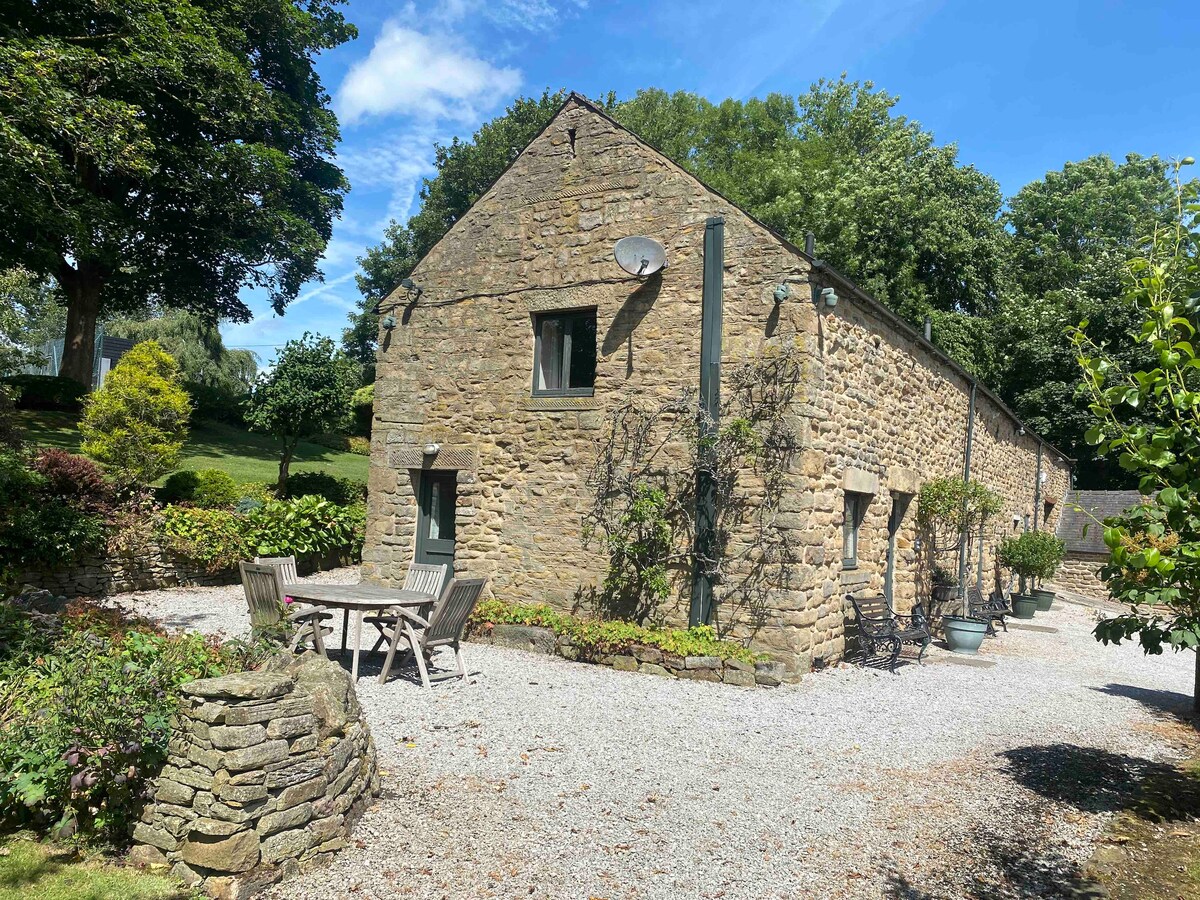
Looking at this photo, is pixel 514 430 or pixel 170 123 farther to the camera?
pixel 170 123

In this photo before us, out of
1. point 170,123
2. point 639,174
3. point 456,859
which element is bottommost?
point 456,859

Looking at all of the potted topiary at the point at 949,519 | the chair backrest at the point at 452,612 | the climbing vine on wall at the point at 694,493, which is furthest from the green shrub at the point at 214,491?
the potted topiary at the point at 949,519

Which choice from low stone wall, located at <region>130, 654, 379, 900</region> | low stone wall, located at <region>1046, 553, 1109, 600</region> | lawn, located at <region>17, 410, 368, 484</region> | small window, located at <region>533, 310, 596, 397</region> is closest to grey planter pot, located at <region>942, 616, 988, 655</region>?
small window, located at <region>533, 310, 596, 397</region>

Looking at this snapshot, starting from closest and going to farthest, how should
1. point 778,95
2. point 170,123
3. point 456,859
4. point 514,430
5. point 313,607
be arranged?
point 456,859 < point 313,607 < point 514,430 < point 170,123 < point 778,95

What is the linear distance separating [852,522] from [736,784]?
5.70m

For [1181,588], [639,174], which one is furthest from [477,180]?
[1181,588]

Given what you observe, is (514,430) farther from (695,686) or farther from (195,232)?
(195,232)

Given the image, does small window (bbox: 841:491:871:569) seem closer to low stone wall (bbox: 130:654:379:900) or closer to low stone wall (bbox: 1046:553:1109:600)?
low stone wall (bbox: 130:654:379:900)

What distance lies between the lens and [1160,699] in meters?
8.54

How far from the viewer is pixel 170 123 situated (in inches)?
837

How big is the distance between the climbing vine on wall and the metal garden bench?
1.73 meters

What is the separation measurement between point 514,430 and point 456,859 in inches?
271

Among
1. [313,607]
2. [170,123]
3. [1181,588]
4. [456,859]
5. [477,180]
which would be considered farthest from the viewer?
[477,180]

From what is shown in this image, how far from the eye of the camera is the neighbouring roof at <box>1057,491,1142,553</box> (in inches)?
865
